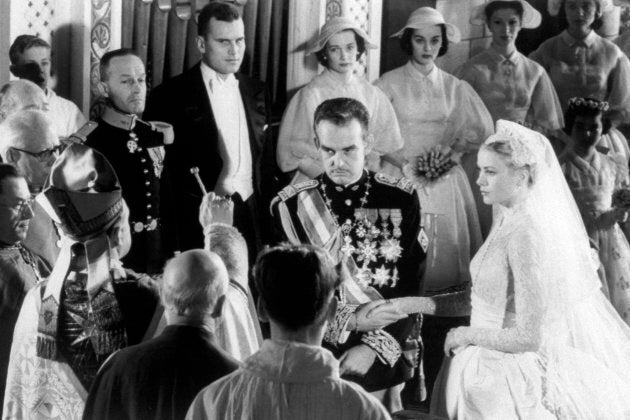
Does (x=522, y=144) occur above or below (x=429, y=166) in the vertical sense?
above

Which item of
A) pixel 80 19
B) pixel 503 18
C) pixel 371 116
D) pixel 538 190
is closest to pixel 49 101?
pixel 80 19

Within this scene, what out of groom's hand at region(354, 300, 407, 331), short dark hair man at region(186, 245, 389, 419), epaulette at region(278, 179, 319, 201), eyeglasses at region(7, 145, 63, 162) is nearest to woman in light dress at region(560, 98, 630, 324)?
groom's hand at region(354, 300, 407, 331)

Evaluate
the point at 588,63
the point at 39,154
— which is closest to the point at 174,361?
the point at 39,154

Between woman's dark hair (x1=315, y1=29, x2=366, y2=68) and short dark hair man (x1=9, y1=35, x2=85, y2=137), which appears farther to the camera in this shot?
woman's dark hair (x1=315, y1=29, x2=366, y2=68)

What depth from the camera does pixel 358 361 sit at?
4805 mm

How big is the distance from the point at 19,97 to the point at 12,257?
0.62 meters

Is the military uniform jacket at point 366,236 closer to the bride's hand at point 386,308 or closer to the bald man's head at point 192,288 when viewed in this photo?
the bride's hand at point 386,308

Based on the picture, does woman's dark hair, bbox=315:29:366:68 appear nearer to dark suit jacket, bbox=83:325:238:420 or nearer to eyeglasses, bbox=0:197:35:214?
eyeglasses, bbox=0:197:35:214

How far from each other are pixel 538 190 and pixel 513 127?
0.88 feet

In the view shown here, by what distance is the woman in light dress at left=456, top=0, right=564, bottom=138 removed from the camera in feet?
19.1

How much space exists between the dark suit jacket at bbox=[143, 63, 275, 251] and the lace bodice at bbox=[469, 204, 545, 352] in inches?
46.0

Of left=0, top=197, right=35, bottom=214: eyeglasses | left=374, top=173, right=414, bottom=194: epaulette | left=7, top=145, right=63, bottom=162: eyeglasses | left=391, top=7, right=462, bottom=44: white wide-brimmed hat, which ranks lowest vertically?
left=0, top=197, right=35, bottom=214: eyeglasses

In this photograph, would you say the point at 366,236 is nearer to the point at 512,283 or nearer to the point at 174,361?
the point at 512,283

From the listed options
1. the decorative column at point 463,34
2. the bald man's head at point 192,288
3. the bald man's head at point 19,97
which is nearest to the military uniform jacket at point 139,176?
the bald man's head at point 19,97
